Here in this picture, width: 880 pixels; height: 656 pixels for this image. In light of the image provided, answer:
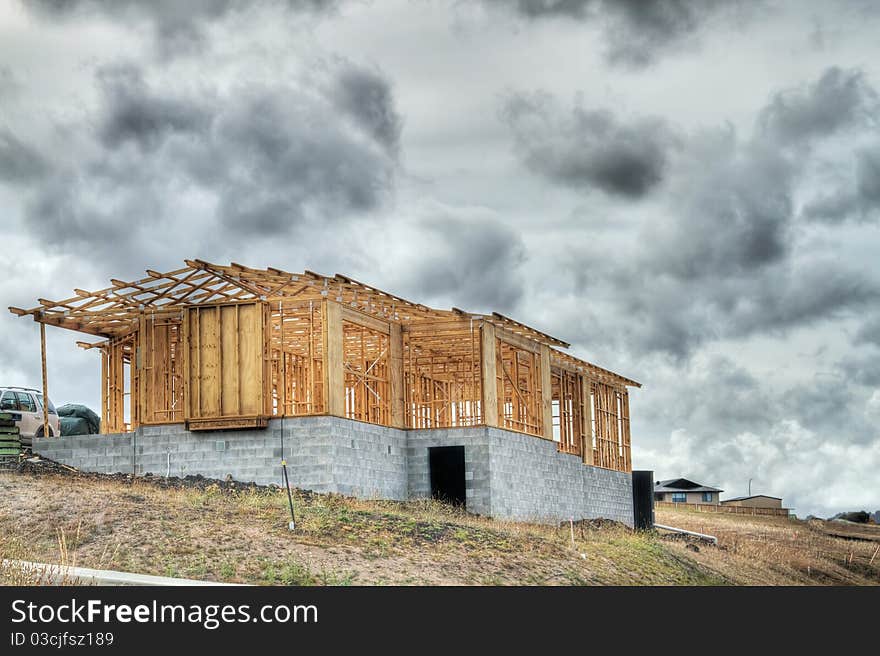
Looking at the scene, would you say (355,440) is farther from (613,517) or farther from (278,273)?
(613,517)

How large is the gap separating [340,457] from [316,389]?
2.28 metres

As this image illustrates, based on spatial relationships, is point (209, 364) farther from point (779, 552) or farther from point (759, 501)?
point (759, 501)

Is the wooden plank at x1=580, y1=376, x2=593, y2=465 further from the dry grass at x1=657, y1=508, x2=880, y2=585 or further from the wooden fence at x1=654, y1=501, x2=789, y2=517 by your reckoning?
the wooden fence at x1=654, y1=501, x2=789, y2=517

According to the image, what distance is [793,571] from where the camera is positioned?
40.7m

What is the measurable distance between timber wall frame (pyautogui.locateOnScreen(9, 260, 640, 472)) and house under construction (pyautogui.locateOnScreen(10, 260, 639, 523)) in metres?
0.05

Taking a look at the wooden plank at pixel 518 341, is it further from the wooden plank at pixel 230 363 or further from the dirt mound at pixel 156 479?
the dirt mound at pixel 156 479

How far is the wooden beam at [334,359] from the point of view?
31.9 meters

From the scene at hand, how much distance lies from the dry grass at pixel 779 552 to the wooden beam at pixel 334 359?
43.3ft

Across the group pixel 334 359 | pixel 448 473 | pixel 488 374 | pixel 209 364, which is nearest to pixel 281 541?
pixel 334 359

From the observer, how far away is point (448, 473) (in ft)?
117

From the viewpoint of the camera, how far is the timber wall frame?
32719mm

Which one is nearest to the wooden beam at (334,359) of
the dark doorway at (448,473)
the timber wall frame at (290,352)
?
the timber wall frame at (290,352)
